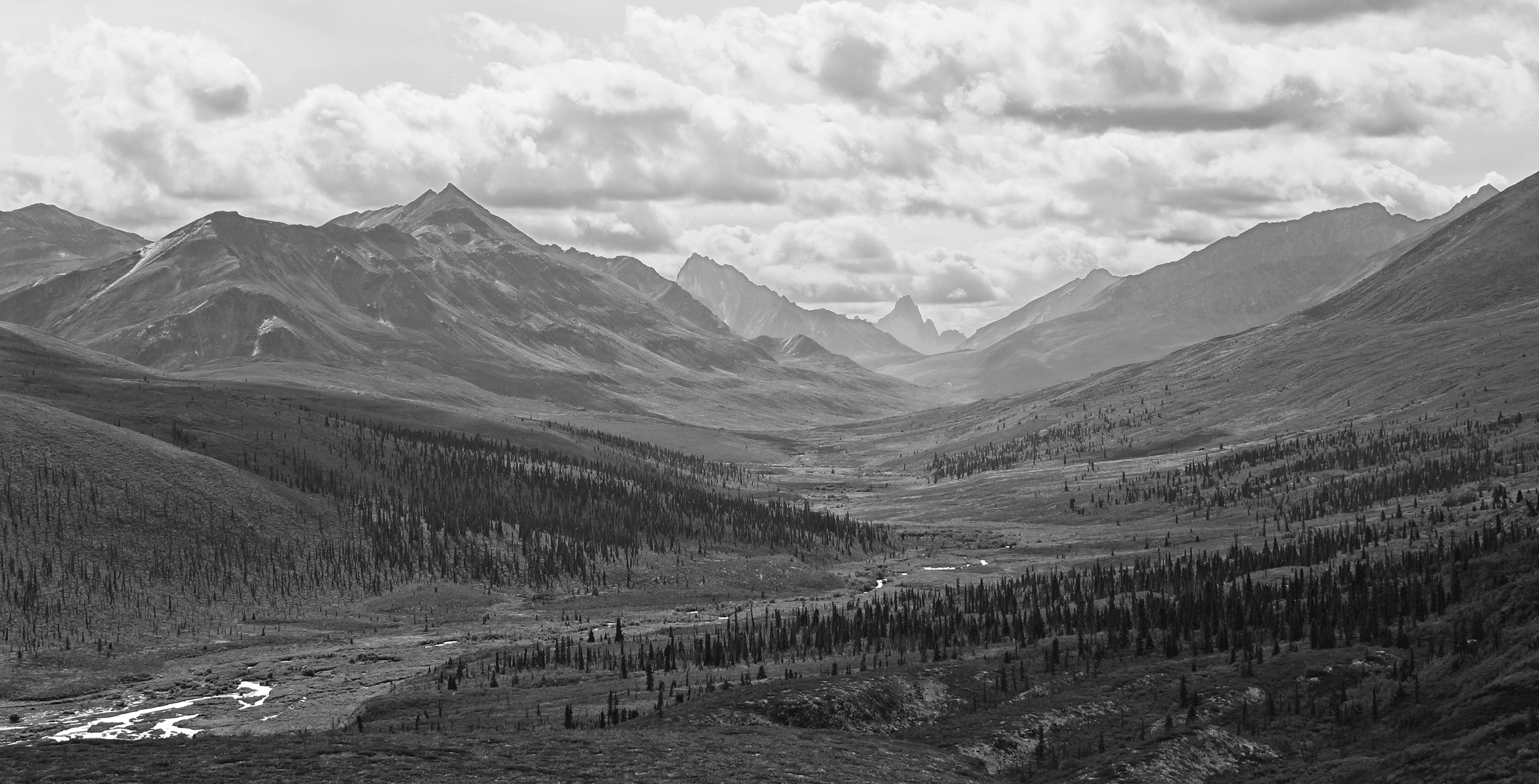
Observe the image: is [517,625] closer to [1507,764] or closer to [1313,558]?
[1313,558]

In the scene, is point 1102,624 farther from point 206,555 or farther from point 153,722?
point 206,555

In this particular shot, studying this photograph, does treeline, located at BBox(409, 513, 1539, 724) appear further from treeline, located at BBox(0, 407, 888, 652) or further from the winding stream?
treeline, located at BBox(0, 407, 888, 652)

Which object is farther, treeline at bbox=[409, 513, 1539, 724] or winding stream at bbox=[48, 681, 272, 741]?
winding stream at bbox=[48, 681, 272, 741]

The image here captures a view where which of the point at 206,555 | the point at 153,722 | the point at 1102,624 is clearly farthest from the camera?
the point at 206,555

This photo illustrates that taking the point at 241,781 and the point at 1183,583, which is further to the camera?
the point at 1183,583

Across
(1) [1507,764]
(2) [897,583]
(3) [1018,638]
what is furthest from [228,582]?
(1) [1507,764]

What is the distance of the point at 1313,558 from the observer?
442 feet

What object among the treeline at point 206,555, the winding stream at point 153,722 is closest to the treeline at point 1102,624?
the winding stream at point 153,722

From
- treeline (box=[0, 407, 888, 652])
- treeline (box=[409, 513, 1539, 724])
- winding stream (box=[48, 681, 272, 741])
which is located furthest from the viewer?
treeline (box=[0, 407, 888, 652])

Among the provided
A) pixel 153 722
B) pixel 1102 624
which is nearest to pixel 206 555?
pixel 153 722

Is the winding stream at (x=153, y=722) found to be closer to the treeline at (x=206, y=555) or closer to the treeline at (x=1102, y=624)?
the treeline at (x=1102, y=624)

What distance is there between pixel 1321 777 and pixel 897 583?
12366cm

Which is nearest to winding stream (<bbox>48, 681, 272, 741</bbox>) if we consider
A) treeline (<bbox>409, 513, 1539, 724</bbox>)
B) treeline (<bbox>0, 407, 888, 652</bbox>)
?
treeline (<bbox>409, 513, 1539, 724</bbox>)

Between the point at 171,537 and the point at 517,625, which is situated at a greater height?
the point at 171,537
